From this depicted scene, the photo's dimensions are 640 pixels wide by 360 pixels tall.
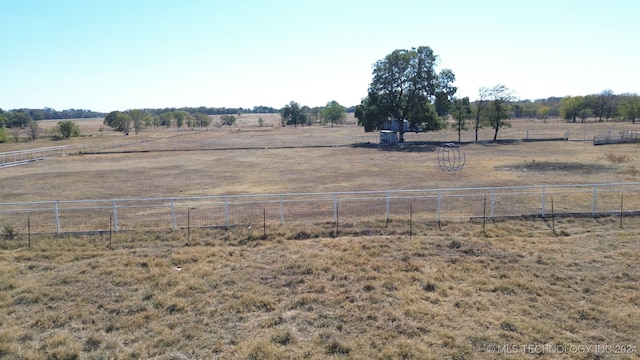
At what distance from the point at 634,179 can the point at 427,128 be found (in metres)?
40.5

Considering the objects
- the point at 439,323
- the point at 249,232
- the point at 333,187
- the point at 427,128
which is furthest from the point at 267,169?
the point at 427,128

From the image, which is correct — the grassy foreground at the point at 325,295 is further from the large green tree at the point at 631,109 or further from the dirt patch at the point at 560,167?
the large green tree at the point at 631,109

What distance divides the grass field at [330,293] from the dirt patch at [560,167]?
16567 millimetres

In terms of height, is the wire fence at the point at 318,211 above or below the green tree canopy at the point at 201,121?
below

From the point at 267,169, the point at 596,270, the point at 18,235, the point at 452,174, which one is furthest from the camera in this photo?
the point at 267,169

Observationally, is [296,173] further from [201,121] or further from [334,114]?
[201,121]

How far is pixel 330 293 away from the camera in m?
11.0

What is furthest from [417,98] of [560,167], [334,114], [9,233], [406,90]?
[334,114]

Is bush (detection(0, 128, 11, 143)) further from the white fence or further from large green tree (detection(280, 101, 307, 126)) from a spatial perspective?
large green tree (detection(280, 101, 307, 126))

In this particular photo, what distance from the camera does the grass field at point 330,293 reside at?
8531 millimetres

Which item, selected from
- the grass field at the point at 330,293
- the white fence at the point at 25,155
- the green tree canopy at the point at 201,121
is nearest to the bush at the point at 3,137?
the white fence at the point at 25,155

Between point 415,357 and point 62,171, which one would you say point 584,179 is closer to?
point 415,357

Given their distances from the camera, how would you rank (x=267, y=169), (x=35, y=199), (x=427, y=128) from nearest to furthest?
(x=35, y=199), (x=267, y=169), (x=427, y=128)

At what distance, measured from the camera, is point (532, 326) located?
9047mm
